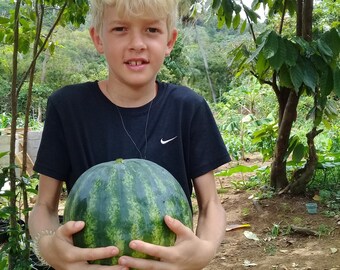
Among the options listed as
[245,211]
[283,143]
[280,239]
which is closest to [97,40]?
[280,239]

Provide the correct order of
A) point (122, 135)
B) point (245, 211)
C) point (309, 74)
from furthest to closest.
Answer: point (245, 211) → point (309, 74) → point (122, 135)

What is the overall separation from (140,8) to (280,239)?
3.45 m

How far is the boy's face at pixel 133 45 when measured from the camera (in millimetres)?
1477

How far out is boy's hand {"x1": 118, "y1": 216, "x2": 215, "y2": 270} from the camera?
112cm

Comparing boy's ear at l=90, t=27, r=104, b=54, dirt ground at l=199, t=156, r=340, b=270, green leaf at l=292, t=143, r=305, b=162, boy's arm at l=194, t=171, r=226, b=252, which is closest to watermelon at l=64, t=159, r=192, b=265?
boy's arm at l=194, t=171, r=226, b=252

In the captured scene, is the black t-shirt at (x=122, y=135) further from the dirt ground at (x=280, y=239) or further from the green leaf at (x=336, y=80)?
the dirt ground at (x=280, y=239)

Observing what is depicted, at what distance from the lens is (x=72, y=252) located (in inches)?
46.5

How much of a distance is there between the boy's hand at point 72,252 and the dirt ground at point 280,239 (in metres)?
2.94

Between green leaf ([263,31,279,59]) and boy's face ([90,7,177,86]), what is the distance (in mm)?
1554

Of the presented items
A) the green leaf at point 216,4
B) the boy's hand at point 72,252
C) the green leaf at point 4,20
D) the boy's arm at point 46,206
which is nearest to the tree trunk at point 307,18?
the green leaf at point 216,4

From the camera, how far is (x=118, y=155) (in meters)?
1.58

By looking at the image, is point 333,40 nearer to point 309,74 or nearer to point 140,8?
point 309,74

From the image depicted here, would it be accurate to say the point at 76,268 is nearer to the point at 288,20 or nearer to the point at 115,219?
the point at 115,219

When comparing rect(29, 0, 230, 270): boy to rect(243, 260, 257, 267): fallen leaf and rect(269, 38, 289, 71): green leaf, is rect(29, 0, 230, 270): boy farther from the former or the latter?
rect(243, 260, 257, 267): fallen leaf
